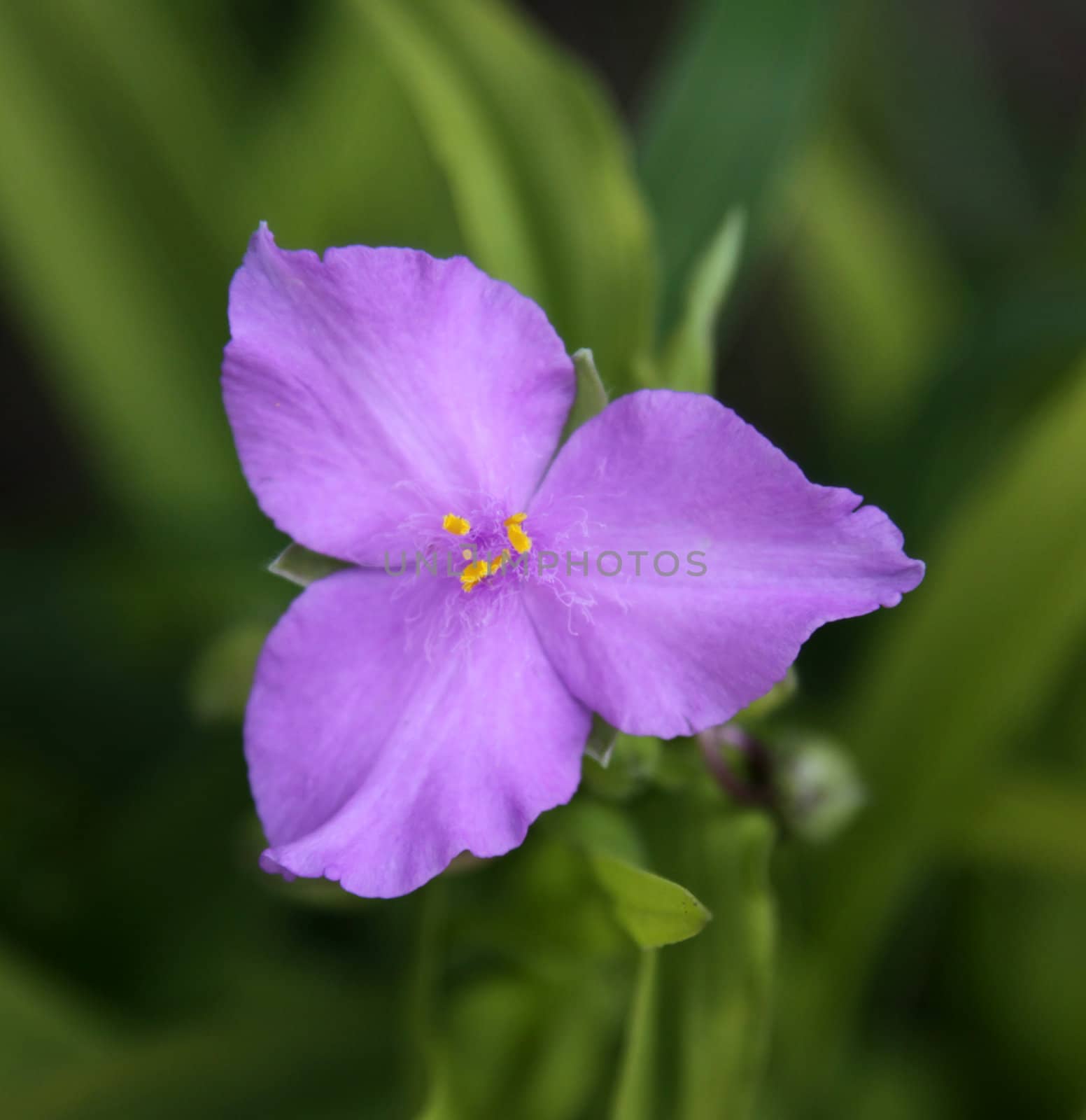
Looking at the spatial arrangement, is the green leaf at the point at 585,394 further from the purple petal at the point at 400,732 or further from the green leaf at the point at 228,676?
the green leaf at the point at 228,676

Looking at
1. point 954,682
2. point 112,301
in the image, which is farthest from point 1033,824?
point 112,301

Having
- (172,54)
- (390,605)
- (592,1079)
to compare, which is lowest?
→ (592,1079)

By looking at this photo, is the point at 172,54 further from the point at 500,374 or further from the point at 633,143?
the point at 500,374

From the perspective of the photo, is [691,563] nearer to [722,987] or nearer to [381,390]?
[381,390]

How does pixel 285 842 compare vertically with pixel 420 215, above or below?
below

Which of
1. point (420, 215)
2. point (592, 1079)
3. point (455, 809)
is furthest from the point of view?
point (420, 215)

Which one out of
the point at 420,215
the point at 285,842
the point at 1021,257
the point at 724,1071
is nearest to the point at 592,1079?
the point at 724,1071

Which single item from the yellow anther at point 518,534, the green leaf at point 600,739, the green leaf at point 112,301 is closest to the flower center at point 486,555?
the yellow anther at point 518,534
